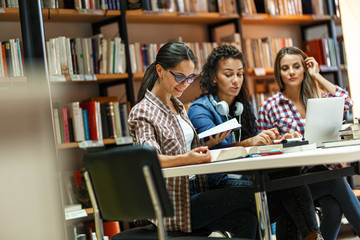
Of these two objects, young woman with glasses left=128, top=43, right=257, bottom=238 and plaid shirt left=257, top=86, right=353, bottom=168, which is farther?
plaid shirt left=257, top=86, right=353, bottom=168

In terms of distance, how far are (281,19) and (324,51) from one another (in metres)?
0.55

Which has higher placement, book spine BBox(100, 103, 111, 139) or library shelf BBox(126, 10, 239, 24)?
library shelf BBox(126, 10, 239, 24)

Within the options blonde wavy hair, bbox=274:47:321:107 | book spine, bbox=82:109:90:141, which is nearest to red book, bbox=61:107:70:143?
book spine, bbox=82:109:90:141

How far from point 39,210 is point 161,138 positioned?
1260 millimetres

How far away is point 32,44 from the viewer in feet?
2.44

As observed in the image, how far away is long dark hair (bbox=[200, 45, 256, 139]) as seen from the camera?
2.49 m

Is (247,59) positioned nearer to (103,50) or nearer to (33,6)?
(103,50)

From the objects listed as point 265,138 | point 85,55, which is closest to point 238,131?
point 265,138

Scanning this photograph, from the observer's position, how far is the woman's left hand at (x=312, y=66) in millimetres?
2852

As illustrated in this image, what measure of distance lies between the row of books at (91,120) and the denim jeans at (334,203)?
176 centimetres

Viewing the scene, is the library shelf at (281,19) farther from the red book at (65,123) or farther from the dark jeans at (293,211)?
the dark jeans at (293,211)

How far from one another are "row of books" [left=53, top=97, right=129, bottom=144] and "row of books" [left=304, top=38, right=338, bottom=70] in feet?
7.24

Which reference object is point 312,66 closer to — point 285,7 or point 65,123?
point 65,123

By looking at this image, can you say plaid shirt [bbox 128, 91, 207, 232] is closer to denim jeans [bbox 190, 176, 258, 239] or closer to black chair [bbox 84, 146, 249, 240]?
denim jeans [bbox 190, 176, 258, 239]
